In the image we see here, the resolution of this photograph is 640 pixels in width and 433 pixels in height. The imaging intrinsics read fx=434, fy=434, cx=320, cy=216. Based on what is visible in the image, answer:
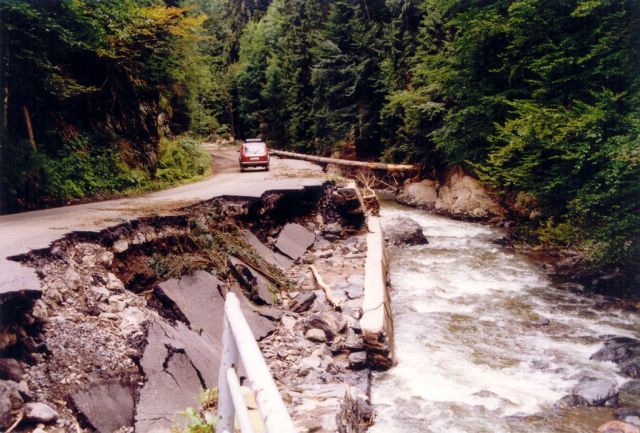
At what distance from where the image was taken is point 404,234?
50.4ft

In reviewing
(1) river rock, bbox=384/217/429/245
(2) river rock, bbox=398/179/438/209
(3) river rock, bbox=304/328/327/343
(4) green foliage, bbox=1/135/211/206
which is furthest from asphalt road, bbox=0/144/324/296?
(2) river rock, bbox=398/179/438/209

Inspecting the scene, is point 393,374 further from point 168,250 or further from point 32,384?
point 32,384

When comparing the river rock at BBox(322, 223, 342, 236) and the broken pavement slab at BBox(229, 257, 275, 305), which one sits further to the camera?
the river rock at BBox(322, 223, 342, 236)

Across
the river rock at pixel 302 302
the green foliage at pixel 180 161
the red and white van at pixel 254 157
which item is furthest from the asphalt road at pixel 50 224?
the red and white van at pixel 254 157

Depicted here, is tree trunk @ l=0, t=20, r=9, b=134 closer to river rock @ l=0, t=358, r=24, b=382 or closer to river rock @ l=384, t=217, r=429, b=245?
river rock @ l=0, t=358, r=24, b=382

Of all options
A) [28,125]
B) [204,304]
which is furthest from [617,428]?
[28,125]

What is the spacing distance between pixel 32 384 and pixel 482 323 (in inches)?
319

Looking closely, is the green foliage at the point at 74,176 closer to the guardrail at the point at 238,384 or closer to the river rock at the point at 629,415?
the guardrail at the point at 238,384

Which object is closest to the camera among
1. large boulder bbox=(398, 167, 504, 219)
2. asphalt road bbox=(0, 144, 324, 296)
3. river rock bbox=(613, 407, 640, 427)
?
asphalt road bbox=(0, 144, 324, 296)

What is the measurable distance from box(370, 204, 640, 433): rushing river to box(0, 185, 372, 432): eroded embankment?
0.98 m

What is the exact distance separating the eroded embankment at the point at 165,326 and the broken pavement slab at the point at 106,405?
0.01 m

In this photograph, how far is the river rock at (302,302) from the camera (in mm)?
8305

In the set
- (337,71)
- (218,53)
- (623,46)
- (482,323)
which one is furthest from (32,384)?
(218,53)

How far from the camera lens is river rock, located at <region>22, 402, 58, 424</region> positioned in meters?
3.63
